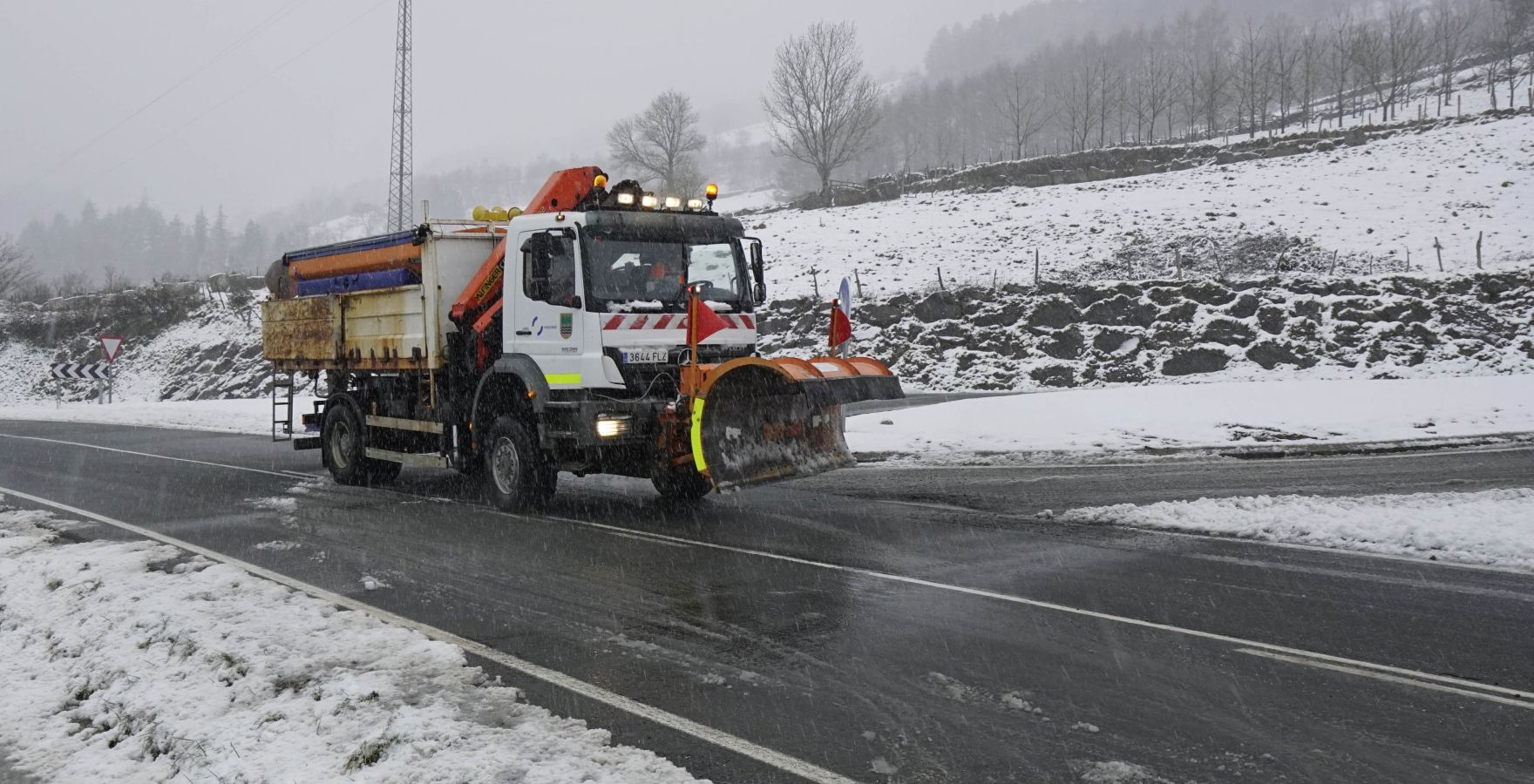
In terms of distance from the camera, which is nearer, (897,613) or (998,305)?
(897,613)

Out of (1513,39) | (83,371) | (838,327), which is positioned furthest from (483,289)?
(1513,39)

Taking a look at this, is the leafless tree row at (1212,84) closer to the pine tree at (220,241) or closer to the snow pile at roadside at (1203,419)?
the snow pile at roadside at (1203,419)

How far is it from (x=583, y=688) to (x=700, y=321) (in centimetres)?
522

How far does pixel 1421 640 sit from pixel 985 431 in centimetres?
1142

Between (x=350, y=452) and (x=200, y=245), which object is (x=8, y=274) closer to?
(x=350, y=452)

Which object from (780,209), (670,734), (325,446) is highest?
(780,209)

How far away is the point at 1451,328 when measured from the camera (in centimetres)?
2464

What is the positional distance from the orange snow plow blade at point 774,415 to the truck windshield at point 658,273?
118 cm

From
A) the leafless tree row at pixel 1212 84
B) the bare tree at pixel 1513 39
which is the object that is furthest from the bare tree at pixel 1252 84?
the bare tree at pixel 1513 39

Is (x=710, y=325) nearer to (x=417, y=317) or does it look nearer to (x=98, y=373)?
(x=417, y=317)

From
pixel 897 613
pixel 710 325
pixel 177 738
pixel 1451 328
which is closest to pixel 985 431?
pixel 710 325

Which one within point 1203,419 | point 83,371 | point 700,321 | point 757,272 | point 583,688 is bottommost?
point 583,688

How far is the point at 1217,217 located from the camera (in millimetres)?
36969

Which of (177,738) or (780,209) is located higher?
(780,209)
